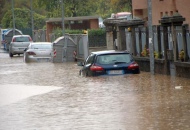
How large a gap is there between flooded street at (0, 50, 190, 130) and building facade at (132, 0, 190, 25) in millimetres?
11668

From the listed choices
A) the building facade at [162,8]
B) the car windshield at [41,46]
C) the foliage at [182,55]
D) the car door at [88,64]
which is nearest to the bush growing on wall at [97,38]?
the building facade at [162,8]

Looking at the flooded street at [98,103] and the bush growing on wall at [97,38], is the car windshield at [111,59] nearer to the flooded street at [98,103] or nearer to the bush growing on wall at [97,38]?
the flooded street at [98,103]

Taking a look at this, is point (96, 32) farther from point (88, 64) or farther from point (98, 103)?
point (98, 103)

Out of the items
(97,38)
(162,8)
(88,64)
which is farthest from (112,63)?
(97,38)

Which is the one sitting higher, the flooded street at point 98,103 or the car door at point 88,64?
the car door at point 88,64

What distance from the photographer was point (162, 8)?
156 ft

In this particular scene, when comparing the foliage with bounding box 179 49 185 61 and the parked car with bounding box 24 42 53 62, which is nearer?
the foliage with bounding box 179 49 185 61

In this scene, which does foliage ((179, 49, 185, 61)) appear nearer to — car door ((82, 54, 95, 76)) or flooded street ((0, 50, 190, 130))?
flooded street ((0, 50, 190, 130))

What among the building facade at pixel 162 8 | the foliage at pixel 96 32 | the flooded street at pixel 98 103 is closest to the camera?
the flooded street at pixel 98 103

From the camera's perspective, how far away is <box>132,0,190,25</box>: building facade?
41969 millimetres

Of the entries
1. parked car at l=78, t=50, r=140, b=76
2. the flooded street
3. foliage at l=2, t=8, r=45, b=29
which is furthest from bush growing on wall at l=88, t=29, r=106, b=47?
foliage at l=2, t=8, r=45, b=29

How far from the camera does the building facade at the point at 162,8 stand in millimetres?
41969

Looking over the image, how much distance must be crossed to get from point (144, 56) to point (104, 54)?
252 inches

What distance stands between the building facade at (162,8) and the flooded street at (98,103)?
A: 11668mm
